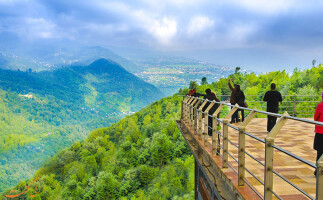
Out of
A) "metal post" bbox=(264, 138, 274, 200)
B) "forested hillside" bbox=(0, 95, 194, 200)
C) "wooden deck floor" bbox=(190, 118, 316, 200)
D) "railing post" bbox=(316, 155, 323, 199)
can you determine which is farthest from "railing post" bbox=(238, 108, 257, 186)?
"forested hillside" bbox=(0, 95, 194, 200)

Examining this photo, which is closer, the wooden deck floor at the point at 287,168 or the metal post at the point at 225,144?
the wooden deck floor at the point at 287,168

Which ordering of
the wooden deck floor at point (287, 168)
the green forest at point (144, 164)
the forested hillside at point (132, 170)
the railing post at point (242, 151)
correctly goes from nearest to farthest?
1. the wooden deck floor at point (287, 168)
2. the railing post at point (242, 151)
3. the green forest at point (144, 164)
4. the forested hillside at point (132, 170)

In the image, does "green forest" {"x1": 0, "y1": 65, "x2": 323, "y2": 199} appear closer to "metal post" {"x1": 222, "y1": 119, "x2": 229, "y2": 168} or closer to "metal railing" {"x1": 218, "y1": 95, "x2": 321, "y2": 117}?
"metal railing" {"x1": 218, "y1": 95, "x2": 321, "y2": 117}

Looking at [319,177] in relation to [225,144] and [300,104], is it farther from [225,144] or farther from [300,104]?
[300,104]

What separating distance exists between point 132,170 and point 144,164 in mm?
6089

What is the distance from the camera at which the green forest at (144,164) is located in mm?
48000

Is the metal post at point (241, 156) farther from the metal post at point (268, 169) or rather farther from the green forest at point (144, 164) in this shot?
the green forest at point (144, 164)

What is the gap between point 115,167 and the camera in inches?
2800

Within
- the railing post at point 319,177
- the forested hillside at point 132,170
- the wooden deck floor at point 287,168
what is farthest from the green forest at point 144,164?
the railing post at point 319,177

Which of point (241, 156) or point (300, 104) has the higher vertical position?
point (241, 156)

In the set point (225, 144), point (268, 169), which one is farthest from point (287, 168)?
point (268, 169)

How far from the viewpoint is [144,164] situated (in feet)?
212

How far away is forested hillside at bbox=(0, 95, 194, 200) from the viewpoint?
51631 mm

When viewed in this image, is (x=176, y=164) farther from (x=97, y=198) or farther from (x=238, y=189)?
(x=238, y=189)
